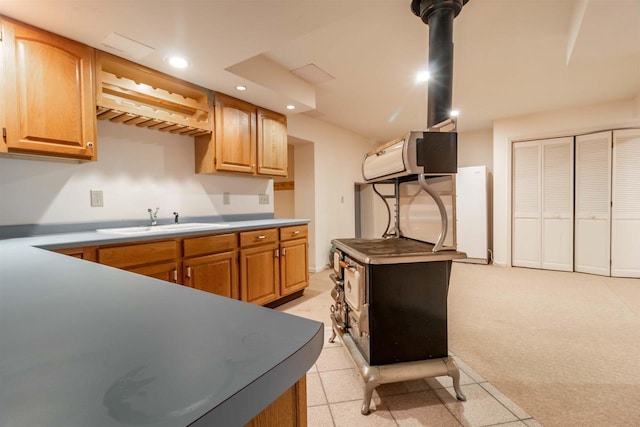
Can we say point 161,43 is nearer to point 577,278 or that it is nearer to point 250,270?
point 250,270

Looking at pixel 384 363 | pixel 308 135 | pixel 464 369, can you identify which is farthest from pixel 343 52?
pixel 464 369

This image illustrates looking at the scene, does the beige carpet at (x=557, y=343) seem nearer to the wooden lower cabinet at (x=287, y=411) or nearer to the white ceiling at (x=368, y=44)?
the wooden lower cabinet at (x=287, y=411)

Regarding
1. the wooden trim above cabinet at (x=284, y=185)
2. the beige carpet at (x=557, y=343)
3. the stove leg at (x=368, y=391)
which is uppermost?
the wooden trim above cabinet at (x=284, y=185)

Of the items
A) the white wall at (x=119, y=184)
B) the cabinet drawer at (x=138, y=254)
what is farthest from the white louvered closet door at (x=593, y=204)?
the cabinet drawer at (x=138, y=254)

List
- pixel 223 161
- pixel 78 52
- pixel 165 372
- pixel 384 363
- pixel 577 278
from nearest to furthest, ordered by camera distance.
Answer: pixel 165 372, pixel 384 363, pixel 78 52, pixel 223 161, pixel 577 278

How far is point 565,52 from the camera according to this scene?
9.13 ft

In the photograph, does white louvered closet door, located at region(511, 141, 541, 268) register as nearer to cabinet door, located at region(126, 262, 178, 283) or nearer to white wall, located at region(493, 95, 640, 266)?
white wall, located at region(493, 95, 640, 266)

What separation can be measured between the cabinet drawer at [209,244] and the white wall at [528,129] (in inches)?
176

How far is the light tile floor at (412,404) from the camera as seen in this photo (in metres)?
1.53

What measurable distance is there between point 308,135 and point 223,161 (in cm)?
182

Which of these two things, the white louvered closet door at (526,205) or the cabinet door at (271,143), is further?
the white louvered closet door at (526,205)

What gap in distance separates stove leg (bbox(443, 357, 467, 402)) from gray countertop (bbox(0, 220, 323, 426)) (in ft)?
4.89

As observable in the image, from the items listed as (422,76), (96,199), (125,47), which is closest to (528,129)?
(422,76)

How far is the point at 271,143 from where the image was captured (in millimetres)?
3473
